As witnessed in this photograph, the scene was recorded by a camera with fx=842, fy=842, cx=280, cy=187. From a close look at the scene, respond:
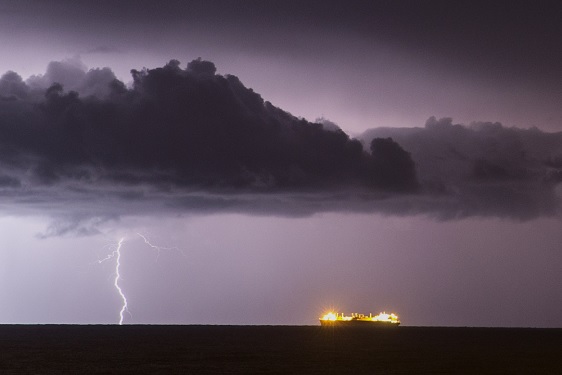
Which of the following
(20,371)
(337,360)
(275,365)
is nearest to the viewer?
(20,371)

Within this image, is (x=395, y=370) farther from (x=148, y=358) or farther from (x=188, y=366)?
(x=148, y=358)

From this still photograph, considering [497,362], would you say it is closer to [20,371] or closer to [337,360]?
[337,360]

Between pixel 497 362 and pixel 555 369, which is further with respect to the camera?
pixel 497 362

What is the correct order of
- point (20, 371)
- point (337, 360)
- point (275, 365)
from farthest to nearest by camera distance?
1. point (337, 360)
2. point (275, 365)
3. point (20, 371)

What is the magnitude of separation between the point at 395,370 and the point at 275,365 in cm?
2438

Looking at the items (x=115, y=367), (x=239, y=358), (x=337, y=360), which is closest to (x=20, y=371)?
(x=115, y=367)

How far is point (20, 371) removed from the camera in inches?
5664

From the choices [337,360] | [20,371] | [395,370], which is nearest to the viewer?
[20,371]

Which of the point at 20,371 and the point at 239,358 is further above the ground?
the point at 239,358

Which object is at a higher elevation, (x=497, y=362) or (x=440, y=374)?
(x=497, y=362)

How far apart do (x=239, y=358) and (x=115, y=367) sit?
3897 centimetres

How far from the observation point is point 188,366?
157m

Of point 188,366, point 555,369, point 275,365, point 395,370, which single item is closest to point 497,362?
point 555,369

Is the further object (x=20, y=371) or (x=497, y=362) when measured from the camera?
(x=497, y=362)
